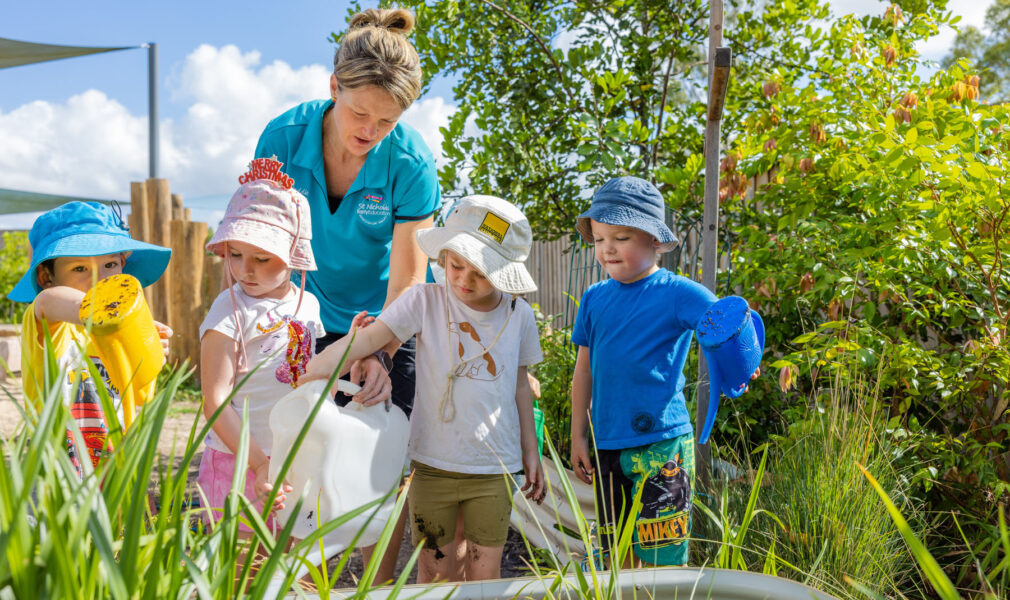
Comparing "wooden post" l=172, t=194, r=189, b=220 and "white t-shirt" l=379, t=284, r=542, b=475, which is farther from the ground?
"wooden post" l=172, t=194, r=189, b=220

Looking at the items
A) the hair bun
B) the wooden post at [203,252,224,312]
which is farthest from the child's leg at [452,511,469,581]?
the wooden post at [203,252,224,312]

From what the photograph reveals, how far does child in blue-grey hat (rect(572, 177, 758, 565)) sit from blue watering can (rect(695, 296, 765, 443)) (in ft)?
0.36

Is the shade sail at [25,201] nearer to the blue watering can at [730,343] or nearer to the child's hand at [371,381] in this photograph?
the child's hand at [371,381]

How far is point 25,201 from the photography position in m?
9.39

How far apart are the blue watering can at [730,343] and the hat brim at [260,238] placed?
1078mm

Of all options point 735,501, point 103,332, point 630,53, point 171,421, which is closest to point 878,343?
point 735,501

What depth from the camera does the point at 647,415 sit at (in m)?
2.05

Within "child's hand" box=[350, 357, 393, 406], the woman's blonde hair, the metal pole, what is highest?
the metal pole

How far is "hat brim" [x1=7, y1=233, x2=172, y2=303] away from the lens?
6.07 ft

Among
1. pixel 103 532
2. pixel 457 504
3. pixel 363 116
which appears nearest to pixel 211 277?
pixel 363 116

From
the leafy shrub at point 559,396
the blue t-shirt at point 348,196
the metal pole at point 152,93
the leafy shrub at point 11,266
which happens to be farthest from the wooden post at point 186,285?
the blue t-shirt at point 348,196

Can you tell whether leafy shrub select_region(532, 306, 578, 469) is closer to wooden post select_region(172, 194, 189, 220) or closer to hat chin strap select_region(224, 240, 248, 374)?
hat chin strap select_region(224, 240, 248, 374)

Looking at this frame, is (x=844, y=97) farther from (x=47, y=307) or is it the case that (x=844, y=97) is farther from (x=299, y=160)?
(x=47, y=307)

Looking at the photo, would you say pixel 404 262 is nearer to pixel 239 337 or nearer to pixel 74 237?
pixel 239 337
